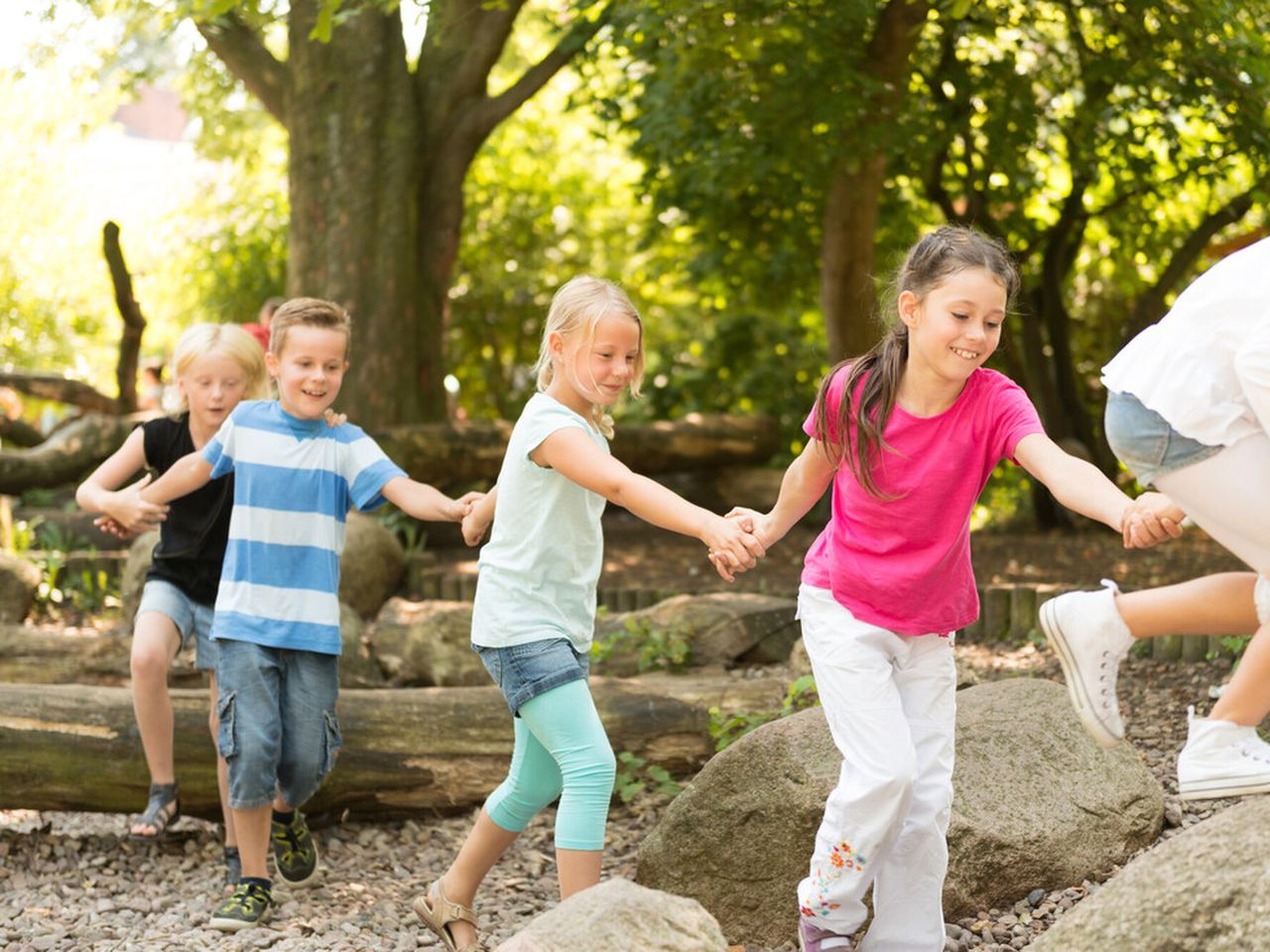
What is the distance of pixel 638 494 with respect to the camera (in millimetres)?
3082

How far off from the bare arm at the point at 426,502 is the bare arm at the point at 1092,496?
4.80ft

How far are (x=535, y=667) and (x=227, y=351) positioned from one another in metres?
1.73

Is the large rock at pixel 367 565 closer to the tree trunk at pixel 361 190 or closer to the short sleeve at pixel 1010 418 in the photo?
the tree trunk at pixel 361 190

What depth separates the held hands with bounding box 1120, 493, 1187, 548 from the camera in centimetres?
275

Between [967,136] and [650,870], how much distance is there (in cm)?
711

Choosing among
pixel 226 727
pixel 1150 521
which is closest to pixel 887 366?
pixel 1150 521

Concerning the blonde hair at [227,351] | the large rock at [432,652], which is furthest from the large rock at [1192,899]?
the large rock at [432,652]

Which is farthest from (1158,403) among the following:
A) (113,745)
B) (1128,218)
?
(1128,218)

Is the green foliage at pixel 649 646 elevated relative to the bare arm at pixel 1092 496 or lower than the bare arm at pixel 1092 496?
lower

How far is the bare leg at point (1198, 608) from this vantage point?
2.88 meters

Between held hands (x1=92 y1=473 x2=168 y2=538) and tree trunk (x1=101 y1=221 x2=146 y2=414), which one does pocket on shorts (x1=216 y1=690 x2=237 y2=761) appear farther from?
tree trunk (x1=101 y1=221 x2=146 y2=414)

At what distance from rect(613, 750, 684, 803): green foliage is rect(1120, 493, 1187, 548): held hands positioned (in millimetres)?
2089

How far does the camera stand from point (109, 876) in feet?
14.3

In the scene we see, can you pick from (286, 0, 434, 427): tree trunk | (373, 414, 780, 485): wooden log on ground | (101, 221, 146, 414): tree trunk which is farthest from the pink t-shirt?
(101, 221, 146, 414): tree trunk
